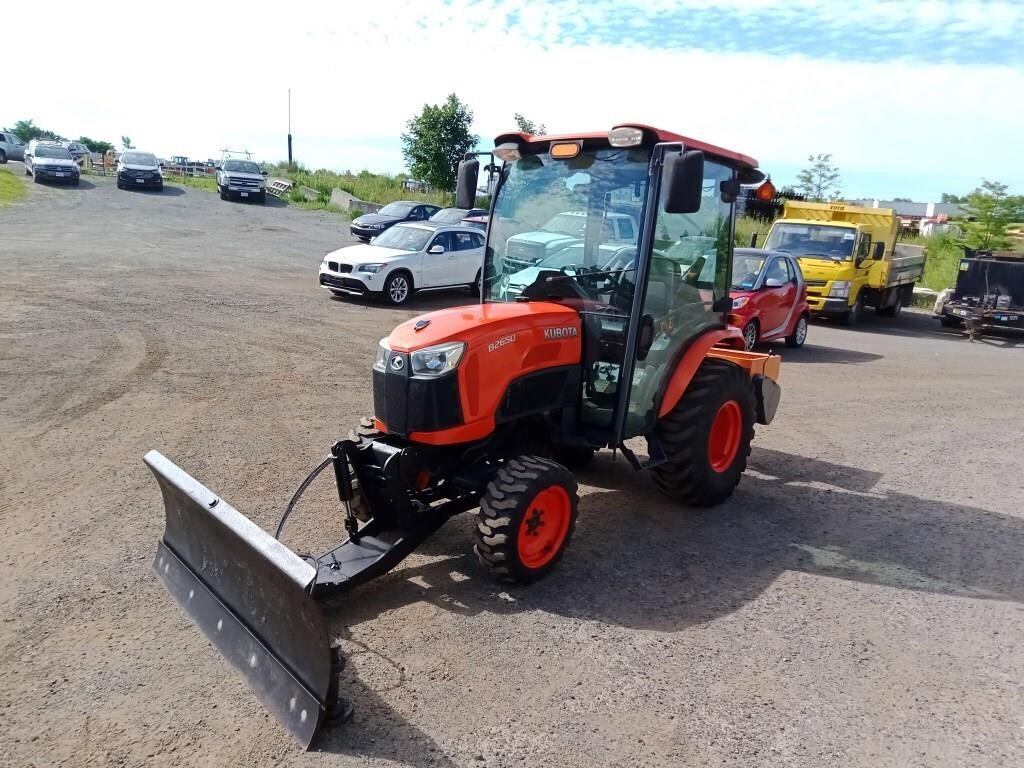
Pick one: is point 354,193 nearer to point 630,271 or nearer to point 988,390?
point 988,390

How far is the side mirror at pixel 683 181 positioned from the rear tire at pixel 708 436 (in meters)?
1.65

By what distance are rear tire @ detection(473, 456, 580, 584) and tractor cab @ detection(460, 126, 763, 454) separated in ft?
2.30

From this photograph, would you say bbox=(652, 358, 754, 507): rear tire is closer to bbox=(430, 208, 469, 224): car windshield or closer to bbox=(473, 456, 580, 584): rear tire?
bbox=(473, 456, 580, 584): rear tire

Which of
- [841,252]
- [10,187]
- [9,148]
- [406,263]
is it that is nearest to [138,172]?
[10,187]

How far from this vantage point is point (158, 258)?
17.6m

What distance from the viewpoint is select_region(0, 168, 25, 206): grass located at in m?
26.7

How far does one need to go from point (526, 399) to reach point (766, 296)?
875 centimetres

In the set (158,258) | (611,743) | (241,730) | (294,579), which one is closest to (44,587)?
(241,730)

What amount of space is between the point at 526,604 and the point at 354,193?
36.4 metres

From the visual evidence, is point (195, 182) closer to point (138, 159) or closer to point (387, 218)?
point (138, 159)

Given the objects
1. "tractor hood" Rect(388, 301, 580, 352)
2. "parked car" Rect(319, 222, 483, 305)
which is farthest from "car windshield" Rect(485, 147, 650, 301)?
"parked car" Rect(319, 222, 483, 305)

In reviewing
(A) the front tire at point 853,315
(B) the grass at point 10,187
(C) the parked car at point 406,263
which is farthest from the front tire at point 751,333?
(B) the grass at point 10,187

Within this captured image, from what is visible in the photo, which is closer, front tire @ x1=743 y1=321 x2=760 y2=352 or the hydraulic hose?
the hydraulic hose

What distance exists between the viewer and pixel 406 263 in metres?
15.5
